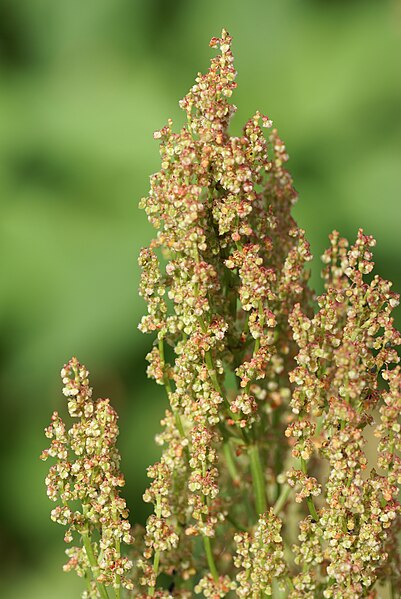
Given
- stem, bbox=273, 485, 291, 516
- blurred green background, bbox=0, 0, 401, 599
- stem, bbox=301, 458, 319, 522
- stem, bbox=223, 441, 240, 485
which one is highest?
blurred green background, bbox=0, 0, 401, 599

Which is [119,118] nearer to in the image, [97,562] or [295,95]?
[295,95]

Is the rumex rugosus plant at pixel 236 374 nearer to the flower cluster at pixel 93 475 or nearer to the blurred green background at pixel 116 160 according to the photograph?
the flower cluster at pixel 93 475

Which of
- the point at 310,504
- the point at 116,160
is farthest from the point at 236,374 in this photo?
the point at 116,160

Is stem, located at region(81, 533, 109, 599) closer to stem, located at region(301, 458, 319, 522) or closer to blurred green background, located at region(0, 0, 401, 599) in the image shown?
stem, located at region(301, 458, 319, 522)

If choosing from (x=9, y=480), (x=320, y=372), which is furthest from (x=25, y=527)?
(x=320, y=372)

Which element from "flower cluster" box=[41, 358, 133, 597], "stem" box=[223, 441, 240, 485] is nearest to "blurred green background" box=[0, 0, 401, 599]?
"stem" box=[223, 441, 240, 485]

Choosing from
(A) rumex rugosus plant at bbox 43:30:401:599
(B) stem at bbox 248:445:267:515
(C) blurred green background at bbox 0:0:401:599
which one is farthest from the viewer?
(C) blurred green background at bbox 0:0:401:599

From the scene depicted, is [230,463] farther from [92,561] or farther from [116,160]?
[116,160]

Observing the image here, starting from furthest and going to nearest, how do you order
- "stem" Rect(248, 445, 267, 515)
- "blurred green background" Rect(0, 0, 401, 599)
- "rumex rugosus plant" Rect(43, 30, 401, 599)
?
"blurred green background" Rect(0, 0, 401, 599) < "stem" Rect(248, 445, 267, 515) < "rumex rugosus plant" Rect(43, 30, 401, 599)
